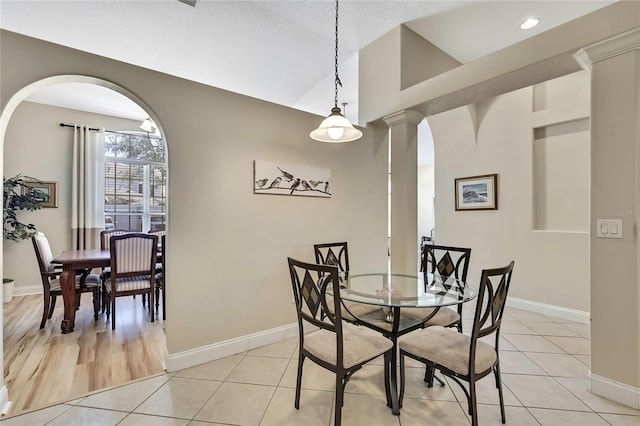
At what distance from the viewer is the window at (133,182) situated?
519 centimetres

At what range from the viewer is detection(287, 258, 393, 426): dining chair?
5.13 feet

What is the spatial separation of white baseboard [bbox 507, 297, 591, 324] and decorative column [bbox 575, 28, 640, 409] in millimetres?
1635

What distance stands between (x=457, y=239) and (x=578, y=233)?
141 centimetres

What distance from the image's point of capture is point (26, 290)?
437 cm

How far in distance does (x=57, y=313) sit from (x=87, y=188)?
2.22m

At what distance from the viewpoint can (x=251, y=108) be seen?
262 centimetres

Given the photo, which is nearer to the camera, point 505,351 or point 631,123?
point 631,123

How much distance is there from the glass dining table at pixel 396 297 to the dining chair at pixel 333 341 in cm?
13

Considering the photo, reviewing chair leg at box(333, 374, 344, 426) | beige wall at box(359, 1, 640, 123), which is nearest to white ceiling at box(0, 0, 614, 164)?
beige wall at box(359, 1, 640, 123)

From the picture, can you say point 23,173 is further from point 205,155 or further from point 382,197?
point 382,197

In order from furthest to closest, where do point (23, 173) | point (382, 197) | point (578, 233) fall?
point (23, 173) → point (382, 197) → point (578, 233)

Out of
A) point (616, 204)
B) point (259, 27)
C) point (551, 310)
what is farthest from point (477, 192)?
point (259, 27)

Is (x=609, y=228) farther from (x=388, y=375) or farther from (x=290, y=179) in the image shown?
Answer: (x=290, y=179)

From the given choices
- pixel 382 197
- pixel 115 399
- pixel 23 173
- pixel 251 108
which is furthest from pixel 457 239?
pixel 23 173
